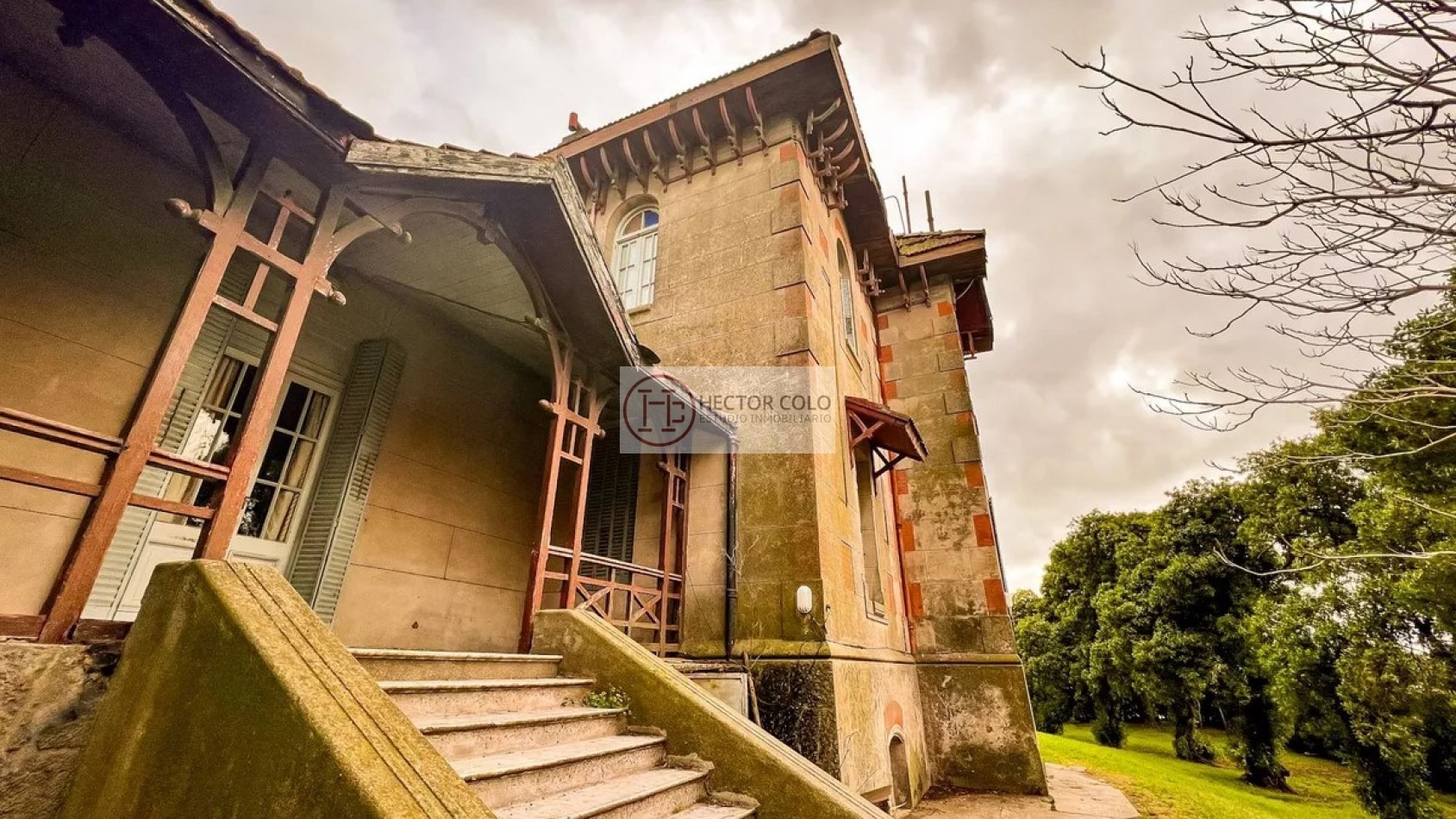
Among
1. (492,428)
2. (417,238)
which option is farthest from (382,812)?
(492,428)

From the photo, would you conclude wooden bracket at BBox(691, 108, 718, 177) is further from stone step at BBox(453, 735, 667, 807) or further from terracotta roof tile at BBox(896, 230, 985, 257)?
stone step at BBox(453, 735, 667, 807)

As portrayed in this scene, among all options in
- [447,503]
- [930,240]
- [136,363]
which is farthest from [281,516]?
[930,240]

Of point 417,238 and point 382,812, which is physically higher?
point 417,238

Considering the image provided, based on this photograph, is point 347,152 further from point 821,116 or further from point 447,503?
point 821,116

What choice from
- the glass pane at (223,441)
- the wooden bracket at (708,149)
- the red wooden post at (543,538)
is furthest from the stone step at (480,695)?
the wooden bracket at (708,149)

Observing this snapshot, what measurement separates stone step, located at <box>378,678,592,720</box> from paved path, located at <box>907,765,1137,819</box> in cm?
558

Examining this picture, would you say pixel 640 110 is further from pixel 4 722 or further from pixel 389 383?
pixel 4 722

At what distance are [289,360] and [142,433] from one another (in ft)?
3.40

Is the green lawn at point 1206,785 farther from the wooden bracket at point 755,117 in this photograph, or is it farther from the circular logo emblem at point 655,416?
the wooden bracket at point 755,117

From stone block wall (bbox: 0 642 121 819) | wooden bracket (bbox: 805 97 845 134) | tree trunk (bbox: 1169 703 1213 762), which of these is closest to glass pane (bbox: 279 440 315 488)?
stone block wall (bbox: 0 642 121 819)

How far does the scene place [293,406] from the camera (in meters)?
5.73

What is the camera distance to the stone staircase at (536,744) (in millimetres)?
2699

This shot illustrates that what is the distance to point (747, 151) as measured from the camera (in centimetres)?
890

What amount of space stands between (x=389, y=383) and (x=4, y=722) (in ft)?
14.8
